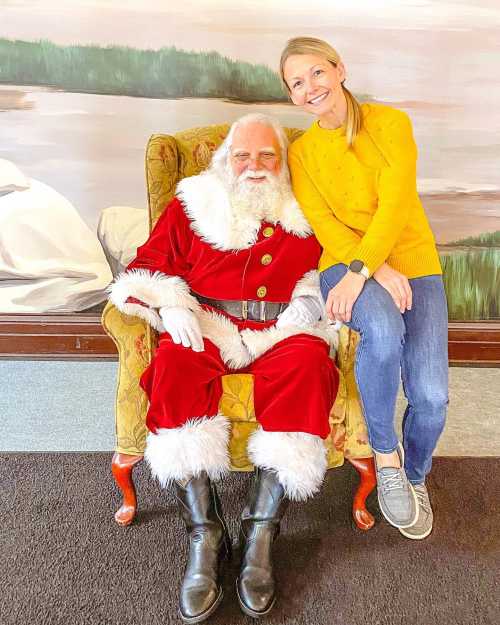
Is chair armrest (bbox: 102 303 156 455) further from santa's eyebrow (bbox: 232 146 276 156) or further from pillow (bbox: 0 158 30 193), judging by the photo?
pillow (bbox: 0 158 30 193)

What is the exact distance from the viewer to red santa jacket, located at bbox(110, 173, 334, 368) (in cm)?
176

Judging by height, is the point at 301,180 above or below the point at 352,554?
above

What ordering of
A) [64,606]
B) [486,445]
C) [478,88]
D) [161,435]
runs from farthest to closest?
[478,88] → [486,445] → [161,435] → [64,606]

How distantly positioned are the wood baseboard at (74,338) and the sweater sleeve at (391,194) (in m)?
1.27

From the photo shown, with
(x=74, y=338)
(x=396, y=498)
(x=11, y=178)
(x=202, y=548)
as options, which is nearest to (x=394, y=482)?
(x=396, y=498)

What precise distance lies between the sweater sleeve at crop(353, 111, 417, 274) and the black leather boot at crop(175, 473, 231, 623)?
0.78 metres

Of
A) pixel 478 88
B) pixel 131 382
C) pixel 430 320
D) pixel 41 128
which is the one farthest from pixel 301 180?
pixel 41 128

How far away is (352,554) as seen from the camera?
1.59m

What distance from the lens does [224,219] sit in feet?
5.79

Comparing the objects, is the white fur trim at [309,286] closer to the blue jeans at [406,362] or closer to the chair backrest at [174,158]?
the blue jeans at [406,362]

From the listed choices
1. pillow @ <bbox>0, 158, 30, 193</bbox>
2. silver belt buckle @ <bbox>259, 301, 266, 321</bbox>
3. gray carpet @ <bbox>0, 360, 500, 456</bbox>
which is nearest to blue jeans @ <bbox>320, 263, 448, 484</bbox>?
silver belt buckle @ <bbox>259, 301, 266, 321</bbox>

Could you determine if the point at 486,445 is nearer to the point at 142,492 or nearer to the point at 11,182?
the point at 142,492

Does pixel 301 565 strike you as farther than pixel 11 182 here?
No

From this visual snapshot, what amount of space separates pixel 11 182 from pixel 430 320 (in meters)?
1.91
